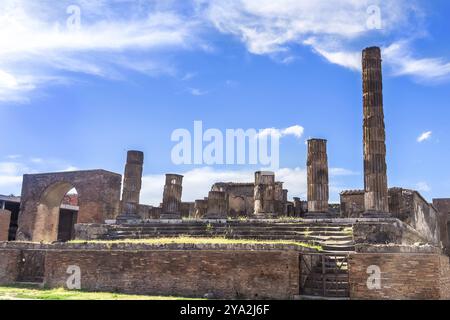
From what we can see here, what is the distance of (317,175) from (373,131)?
2.77m

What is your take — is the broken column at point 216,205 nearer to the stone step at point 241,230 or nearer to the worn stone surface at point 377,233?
the stone step at point 241,230

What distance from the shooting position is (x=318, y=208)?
61.7 feet

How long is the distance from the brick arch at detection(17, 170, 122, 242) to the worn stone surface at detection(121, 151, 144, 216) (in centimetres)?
310

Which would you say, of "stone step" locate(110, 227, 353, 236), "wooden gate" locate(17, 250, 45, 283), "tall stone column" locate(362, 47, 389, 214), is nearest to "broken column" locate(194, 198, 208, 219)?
"stone step" locate(110, 227, 353, 236)

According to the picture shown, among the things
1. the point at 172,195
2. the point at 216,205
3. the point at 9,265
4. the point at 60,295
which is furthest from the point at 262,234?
the point at 9,265

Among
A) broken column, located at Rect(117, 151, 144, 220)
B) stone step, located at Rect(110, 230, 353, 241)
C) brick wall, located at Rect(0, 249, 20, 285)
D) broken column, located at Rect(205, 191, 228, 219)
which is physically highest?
broken column, located at Rect(117, 151, 144, 220)

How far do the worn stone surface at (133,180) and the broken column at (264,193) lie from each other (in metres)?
5.16

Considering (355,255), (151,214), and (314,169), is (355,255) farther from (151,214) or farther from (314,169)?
(151,214)

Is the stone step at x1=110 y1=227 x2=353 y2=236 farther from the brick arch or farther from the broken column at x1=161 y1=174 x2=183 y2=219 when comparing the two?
the brick arch

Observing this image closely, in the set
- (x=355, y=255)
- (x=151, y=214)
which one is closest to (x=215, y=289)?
(x=355, y=255)

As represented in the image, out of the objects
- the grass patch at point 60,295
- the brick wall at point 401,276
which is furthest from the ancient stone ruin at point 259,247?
the grass patch at point 60,295

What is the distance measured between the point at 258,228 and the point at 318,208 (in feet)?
12.9

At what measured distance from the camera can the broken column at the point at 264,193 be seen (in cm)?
2109

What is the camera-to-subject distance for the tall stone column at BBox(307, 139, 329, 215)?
62.3 feet
